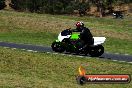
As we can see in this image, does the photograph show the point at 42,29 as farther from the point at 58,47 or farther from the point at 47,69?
the point at 47,69

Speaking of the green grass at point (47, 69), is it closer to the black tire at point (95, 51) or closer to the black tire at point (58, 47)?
the black tire at point (95, 51)

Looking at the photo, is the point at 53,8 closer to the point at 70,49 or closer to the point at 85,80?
the point at 70,49

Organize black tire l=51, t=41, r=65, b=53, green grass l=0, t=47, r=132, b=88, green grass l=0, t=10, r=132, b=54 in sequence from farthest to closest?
green grass l=0, t=10, r=132, b=54
black tire l=51, t=41, r=65, b=53
green grass l=0, t=47, r=132, b=88

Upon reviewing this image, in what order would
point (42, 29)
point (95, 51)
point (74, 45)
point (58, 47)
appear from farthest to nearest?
point (42, 29) → point (58, 47) → point (74, 45) → point (95, 51)

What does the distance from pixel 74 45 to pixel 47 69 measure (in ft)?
24.5

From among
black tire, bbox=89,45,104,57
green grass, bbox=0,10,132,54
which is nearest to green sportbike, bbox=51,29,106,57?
black tire, bbox=89,45,104,57

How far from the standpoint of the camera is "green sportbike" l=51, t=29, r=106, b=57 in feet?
87.6

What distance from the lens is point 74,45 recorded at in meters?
27.2

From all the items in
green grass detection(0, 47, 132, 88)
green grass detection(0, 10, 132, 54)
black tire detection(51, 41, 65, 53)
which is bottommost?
green grass detection(0, 10, 132, 54)

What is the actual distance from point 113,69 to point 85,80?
6.69 metres

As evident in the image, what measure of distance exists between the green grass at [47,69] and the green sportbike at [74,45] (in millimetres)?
2962

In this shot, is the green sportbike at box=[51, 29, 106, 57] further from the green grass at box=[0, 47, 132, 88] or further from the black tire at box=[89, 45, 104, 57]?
the green grass at box=[0, 47, 132, 88]

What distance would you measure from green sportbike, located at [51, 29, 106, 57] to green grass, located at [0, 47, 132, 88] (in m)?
2.96

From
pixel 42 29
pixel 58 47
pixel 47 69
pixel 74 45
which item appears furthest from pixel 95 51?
pixel 42 29
